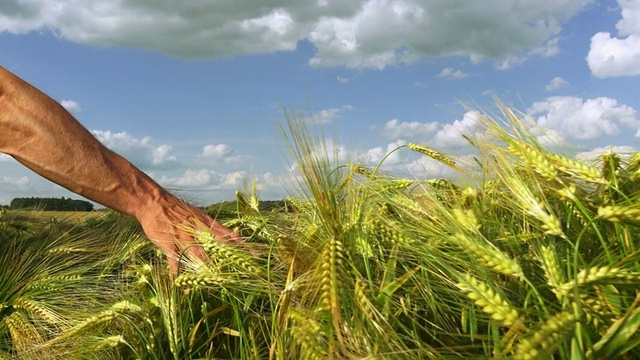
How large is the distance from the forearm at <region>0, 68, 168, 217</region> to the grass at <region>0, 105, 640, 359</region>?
24 cm

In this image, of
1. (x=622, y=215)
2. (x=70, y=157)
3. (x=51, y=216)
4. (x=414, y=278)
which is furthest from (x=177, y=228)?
(x=51, y=216)

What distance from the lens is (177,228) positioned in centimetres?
166

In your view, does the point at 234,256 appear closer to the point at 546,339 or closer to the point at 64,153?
the point at 546,339

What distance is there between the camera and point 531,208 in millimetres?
994

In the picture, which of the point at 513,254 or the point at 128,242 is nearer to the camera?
the point at 513,254

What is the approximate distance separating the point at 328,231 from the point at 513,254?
31cm

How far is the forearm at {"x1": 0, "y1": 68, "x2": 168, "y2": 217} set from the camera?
1.83 meters

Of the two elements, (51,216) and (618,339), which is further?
(51,216)

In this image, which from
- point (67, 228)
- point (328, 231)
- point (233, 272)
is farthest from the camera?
point (67, 228)

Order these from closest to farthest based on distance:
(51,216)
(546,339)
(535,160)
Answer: (546,339)
(535,160)
(51,216)

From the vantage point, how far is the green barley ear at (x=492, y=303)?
2.47 feet

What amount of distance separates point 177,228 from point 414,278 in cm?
82

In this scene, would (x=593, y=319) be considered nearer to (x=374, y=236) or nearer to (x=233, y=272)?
(x=374, y=236)

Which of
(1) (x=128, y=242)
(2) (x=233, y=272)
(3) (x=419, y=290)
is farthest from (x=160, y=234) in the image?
(3) (x=419, y=290)
